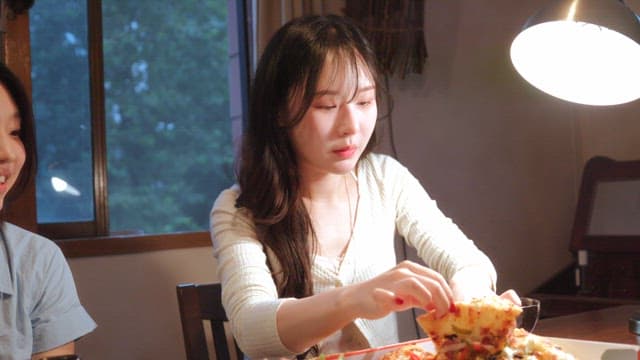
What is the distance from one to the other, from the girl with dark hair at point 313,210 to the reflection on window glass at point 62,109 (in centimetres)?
108

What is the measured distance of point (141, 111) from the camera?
257 centimetres

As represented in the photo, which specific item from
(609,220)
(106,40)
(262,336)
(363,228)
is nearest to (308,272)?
(363,228)

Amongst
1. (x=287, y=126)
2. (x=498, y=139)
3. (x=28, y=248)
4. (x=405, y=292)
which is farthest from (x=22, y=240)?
(x=498, y=139)

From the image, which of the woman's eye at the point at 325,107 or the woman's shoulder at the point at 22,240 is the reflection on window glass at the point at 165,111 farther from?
the woman's eye at the point at 325,107

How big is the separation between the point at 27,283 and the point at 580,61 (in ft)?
3.67

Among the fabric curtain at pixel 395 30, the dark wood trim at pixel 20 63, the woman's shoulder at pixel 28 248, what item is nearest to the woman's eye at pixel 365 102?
the woman's shoulder at pixel 28 248

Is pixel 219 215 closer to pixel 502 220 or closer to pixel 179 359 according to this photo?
pixel 179 359

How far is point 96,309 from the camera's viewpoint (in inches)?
87.2

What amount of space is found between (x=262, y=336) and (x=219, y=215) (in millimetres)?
343

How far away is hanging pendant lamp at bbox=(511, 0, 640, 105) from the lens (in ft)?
4.69

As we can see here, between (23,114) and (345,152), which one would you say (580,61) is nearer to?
(345,152)

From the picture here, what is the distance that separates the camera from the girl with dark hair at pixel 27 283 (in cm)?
129

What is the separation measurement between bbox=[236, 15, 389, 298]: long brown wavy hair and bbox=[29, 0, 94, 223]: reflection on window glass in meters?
1.10

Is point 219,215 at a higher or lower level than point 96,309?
higher
